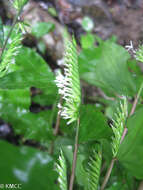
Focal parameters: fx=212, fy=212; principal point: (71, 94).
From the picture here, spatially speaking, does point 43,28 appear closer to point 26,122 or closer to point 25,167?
point 26,122

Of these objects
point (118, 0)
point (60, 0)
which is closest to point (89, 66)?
point (60, 0)

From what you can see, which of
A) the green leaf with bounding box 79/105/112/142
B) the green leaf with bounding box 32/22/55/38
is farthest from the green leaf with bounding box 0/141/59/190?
the green leaf with bounding box 32/22/55/38

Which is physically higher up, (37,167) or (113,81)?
(113,81)

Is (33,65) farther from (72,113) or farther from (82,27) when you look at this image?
(82,27)

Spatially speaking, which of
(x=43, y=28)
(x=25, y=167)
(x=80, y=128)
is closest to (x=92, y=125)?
(x=80, y=128)

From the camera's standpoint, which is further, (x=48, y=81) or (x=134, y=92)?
(x=134, y=92)
